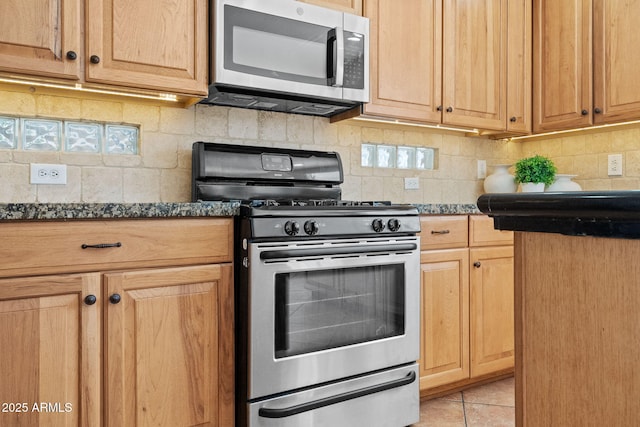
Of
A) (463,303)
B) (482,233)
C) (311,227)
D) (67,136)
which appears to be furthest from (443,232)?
(67,136)

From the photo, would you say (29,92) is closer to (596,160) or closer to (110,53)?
(110,53)

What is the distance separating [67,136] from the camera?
1.96m

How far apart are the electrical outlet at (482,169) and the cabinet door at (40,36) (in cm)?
244

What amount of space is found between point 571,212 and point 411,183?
7.43ft

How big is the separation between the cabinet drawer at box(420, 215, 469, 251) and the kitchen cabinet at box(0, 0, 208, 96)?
1169 mm

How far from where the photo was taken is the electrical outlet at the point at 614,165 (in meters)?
2.75

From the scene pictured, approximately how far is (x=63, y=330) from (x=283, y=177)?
3.87 ft

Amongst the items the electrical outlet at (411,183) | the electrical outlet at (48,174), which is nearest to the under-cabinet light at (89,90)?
the electrical outlet at (48,174)

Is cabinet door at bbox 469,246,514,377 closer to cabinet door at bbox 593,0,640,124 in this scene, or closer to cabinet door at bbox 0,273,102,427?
cabinet door at bbox 593,0,640,124

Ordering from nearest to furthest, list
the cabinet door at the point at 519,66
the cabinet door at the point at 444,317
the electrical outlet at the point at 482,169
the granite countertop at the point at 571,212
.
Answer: the granite countertop at the point at 571,212, the cabinet door at the point at 444,317, the cabinet door at the point at 519,66, the electrical outlet at the point at 482,169

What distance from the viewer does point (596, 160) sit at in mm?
2865

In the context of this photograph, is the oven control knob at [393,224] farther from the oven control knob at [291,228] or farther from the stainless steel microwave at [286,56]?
A: the stainless steel microwave at [286,56]

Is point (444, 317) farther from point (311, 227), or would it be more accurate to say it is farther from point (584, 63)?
point (584, 63)

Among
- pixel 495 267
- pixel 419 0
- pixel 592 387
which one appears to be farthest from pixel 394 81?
pixel 592 387
